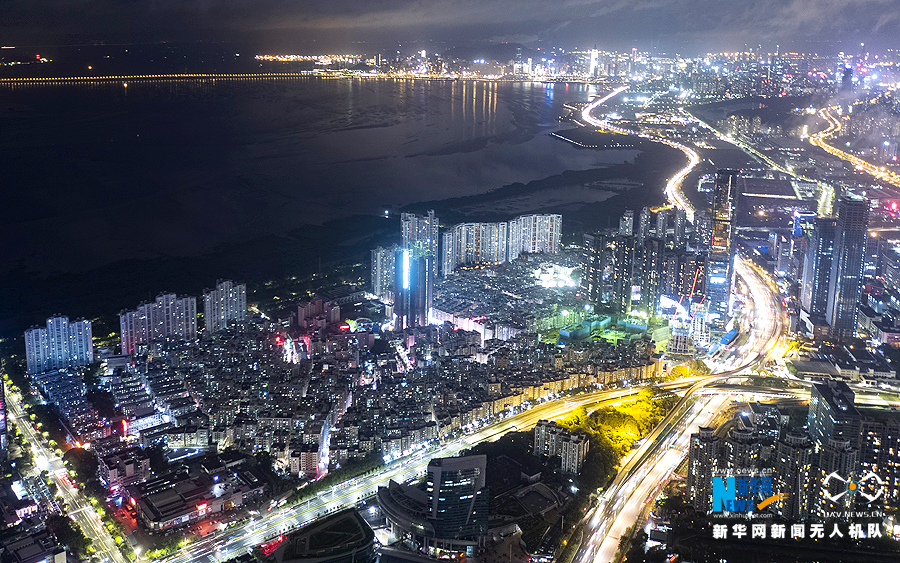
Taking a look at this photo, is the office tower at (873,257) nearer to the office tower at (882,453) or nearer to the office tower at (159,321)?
the office tower at (882,453)

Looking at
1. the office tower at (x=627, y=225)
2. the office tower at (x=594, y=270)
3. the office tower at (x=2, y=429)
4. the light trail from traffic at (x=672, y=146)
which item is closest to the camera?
the office tower at (x=2, y=429)

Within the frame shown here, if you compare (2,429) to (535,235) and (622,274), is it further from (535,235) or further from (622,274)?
(535,235)

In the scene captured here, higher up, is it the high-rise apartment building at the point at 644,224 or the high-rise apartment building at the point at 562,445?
the high-rise apartment building at the point at 644,224

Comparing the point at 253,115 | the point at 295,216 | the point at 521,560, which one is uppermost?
the point at 253,115

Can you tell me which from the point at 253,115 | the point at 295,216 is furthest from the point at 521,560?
the point at 253,115

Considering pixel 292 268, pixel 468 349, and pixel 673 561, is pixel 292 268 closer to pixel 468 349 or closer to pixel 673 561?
pixel 468 349

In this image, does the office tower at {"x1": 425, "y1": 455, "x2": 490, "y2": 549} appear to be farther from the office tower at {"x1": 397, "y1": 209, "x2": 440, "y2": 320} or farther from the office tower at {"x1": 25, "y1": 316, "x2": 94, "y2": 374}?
the office tower at {"x1": 397, "y1": 209, "x2": 440, "y2": 320}

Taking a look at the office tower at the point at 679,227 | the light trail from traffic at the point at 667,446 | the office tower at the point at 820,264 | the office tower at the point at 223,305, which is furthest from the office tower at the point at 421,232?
the office tower at the point at 820,264
